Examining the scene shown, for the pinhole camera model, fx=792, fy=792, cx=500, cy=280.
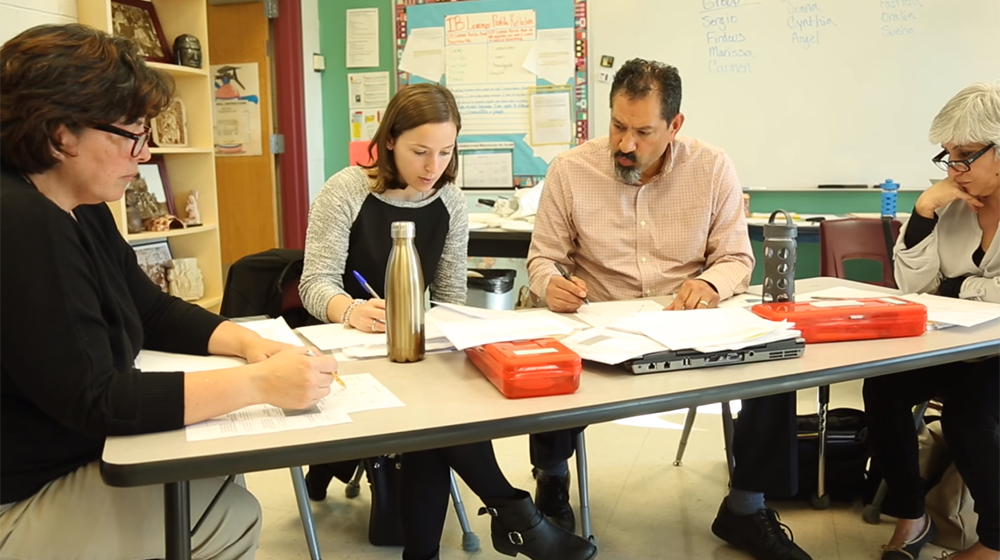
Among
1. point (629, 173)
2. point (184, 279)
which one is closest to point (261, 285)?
point (629, 173)

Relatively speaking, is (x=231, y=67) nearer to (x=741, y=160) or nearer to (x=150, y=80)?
(x=741, y=160)

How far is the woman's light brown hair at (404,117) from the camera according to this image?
188cm

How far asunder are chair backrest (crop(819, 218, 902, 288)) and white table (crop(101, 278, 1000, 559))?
4.84 ft

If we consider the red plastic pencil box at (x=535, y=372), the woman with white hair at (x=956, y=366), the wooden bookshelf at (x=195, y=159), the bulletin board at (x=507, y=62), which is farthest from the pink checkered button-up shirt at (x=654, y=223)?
the bulletin board at (x=507, y=62)

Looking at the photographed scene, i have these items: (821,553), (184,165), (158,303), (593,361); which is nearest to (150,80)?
(158,303)

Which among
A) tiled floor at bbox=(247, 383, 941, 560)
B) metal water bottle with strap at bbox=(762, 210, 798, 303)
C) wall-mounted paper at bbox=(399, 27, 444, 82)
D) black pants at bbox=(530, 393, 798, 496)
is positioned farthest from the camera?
wall-mounted paper at bbox=(399, 27, 444, 82)

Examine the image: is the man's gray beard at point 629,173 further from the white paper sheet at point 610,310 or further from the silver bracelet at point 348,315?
the silver bracelet at point 348,315

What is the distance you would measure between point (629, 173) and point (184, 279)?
7.49 feet

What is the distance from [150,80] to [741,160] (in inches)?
133

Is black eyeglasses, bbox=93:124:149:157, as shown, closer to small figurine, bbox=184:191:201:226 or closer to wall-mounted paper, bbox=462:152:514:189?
small figurine, bbox=184:191:201:226

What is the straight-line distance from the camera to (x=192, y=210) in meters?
3.60

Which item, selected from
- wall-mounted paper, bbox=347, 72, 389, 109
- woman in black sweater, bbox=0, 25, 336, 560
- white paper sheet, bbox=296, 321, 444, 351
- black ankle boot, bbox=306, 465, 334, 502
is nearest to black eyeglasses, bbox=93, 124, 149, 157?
woman in black sweater, bbox=0, 25, 336, 560

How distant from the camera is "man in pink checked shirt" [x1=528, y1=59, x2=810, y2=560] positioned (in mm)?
1969

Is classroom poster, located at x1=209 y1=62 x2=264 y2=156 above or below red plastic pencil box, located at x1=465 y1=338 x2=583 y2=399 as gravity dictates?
above
